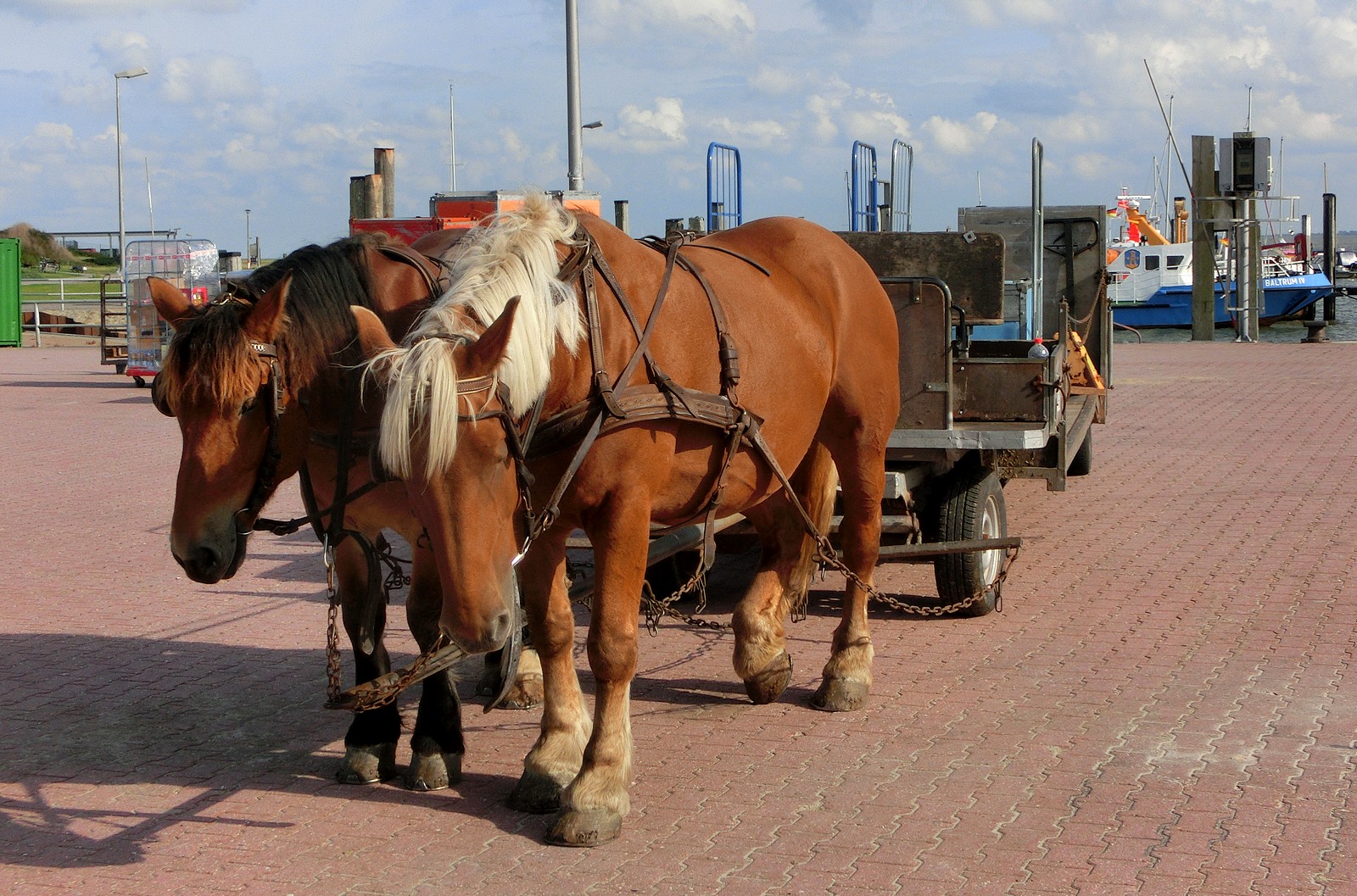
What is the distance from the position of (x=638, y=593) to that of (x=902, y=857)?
106 cm

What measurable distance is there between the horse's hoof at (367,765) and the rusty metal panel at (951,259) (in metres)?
4.02

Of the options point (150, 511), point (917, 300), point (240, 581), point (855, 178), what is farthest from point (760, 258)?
point (150, 511)

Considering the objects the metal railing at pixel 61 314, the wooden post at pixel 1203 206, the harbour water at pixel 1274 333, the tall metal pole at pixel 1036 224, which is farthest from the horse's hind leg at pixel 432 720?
the harbour water at pixel 1274 333

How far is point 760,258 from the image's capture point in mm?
5078

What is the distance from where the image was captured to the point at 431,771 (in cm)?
442

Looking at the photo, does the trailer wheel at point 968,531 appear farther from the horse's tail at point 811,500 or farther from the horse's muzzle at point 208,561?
the horse's muzzle at point 208,561

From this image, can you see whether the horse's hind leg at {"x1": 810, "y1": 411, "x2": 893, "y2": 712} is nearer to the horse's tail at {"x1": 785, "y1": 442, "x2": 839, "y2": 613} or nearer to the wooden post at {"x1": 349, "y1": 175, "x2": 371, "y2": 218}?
the horse's tail at {"x1": 785, "y1": 442, "x2": 839, "y2": 613}

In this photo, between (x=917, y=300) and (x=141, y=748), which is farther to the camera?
(x=917, y=300)

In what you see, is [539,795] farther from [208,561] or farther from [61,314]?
[61,314]

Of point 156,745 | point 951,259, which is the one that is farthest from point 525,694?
point 951,259

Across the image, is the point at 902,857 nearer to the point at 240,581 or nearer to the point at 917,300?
the point at 917,300

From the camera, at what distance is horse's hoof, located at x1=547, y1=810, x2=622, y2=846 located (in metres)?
3.91

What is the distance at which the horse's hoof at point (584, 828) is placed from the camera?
3.91 meters

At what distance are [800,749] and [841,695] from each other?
0.51 meters
